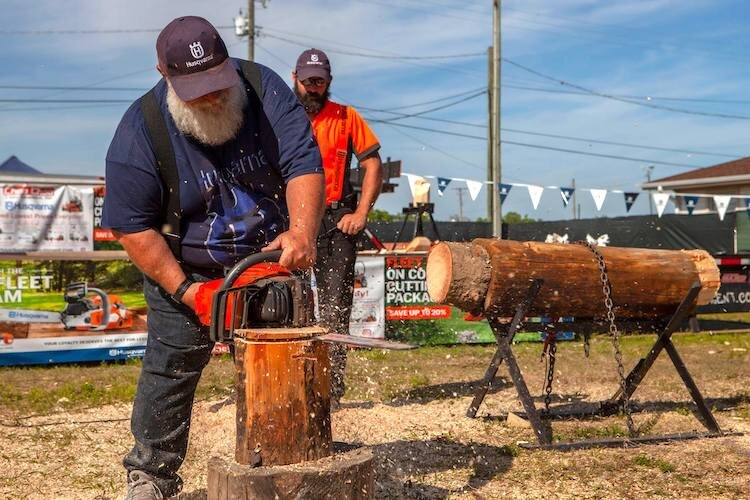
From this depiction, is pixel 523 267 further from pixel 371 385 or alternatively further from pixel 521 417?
pixel 371 385

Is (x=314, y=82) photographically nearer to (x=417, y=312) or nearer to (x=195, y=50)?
(x=195, y=50)

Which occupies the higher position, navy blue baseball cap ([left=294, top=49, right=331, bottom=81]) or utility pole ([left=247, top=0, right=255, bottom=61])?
utility pole ([left=247, top=0, right=255, bottom=61])

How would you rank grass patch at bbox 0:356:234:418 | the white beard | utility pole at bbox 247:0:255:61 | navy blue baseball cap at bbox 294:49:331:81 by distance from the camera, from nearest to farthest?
the white beard
navy blue baseball cap at bbox 294:49:331:81
grass patch at bbox 0:356:234:418
utility pole at bbox 247:0:255:61

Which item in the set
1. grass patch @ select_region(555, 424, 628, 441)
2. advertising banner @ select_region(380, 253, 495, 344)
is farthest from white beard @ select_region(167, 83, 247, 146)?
advertising banner @ select_region(380, 253, 495, 344)

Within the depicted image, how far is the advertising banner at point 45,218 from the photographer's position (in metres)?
7.97

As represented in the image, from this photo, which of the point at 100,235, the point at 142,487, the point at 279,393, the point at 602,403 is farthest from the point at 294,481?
the point at 100,235

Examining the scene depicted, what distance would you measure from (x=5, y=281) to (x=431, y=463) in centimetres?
535

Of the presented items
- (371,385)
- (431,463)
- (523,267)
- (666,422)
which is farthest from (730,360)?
(431,463)

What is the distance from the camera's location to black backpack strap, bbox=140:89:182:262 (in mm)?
2846

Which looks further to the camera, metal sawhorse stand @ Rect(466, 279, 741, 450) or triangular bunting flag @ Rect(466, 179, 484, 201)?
triangular bunting flag @ Rect(466, 179, 484, 201)

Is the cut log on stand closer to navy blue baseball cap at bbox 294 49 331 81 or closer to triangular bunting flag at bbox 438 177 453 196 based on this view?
navy blue baseball cap at bbox 294 49 331 81

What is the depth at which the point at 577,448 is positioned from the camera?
14.6 ft

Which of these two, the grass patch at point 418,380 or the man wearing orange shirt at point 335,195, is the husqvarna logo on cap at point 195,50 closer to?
the man wearing orange shirt at point 335,195

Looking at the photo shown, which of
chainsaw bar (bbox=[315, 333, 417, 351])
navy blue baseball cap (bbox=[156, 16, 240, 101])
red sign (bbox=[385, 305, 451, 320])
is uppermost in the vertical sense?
navy blue baseball cap (bbox=[156, 16, 240, 101])
